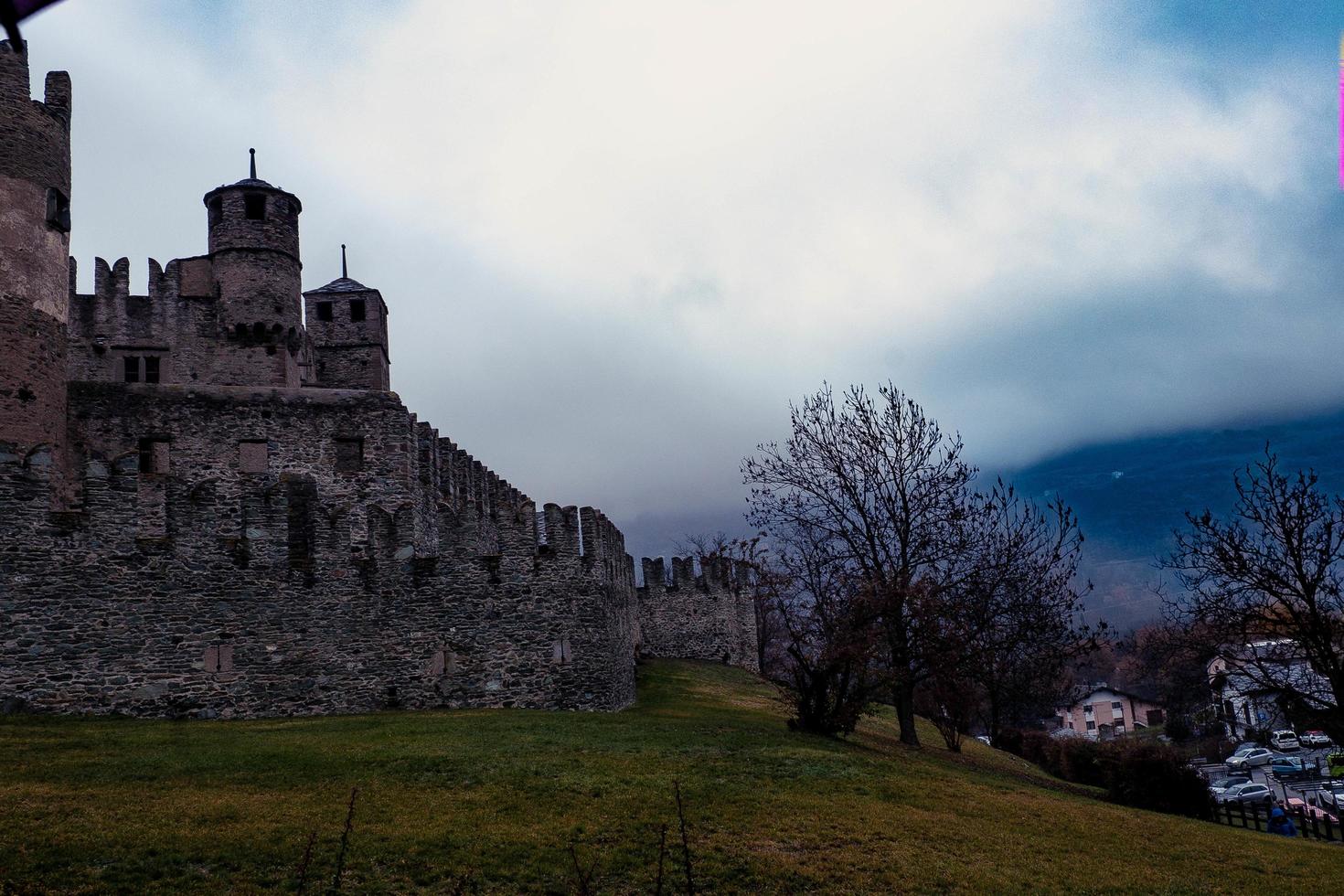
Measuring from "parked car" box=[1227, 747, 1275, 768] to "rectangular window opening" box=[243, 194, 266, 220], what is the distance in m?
56.4

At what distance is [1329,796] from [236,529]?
141ft

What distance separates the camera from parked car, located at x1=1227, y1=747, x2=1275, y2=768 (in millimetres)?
57719

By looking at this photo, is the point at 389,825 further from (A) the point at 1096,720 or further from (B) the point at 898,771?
(A) the point at 1096,720

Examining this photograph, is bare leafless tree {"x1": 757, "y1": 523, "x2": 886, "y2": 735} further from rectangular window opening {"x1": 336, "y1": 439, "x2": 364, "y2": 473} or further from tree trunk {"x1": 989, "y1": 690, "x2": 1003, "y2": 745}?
tree trunk {"x1": 989, "y1": 690, "x2": 1003, "y2": 745}

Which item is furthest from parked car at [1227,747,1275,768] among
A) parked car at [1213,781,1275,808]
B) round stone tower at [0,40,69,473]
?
round stone tower at [0,40,69,473]

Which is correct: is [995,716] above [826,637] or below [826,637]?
below

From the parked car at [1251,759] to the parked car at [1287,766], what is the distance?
1636 millimetres

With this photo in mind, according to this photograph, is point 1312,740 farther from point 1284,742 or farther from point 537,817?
point 537,817

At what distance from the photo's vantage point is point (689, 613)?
4984 centimetres

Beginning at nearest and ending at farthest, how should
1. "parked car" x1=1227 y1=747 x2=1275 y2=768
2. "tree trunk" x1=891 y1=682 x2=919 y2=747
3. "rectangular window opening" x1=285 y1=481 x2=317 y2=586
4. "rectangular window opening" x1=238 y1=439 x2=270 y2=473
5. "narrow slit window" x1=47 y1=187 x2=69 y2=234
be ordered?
"rectangular window opening" x1=285 y1=481 x2=317 y2=586, "narrow slit window" x1=47 y1=187 x2=69 y2=234, "tree trunk" x1=891 y1=682 x2=919 y2=747, "rectangular window opening" x1=238 y1=439 x2=270 y2=473, "parked car" x1=1227 y1=747 x2=1275 y2=768

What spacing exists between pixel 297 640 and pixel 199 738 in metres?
4.28

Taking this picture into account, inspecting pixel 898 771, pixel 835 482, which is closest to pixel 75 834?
pixel 898 771

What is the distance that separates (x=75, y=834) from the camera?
39.4 feet

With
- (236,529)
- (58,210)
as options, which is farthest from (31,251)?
(236,529)
